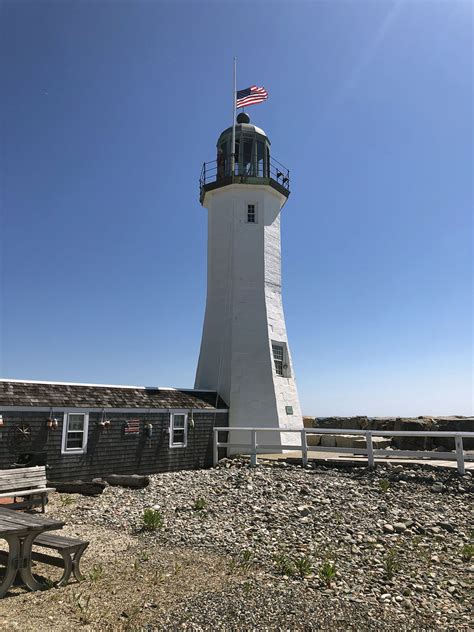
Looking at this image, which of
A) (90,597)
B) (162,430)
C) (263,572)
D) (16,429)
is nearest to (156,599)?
(90,597)

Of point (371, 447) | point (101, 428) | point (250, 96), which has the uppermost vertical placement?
point (250, 96)

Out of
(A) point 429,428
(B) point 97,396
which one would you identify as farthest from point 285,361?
(B) point 97,396

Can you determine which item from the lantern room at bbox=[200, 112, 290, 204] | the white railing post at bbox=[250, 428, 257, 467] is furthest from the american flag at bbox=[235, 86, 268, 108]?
the white railing post at bbox=[250, 428, 257, 467]

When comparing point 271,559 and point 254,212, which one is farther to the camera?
point 254,212

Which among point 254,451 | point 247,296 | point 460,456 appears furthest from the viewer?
point 247,296

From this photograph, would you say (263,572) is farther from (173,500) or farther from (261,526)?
(173,500)

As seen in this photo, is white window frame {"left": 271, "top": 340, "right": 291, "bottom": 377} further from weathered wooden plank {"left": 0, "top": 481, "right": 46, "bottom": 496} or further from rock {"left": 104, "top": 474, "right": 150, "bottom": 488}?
weathered wooden plank {"left": 0, "top": 481, "right": 46, "bottom": 496}

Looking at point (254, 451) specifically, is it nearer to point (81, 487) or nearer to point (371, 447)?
point (371, 447)

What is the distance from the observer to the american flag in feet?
73.6

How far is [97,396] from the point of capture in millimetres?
15445

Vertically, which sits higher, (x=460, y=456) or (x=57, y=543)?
(x=460, y=456)

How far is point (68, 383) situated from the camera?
50.5 ft

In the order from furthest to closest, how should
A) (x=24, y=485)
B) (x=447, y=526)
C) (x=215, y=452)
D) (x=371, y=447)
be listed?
(x=215, y=452) < (x=371, y=447) < (x=24, y=485) < (x=447, y=526)

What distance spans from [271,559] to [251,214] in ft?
55.2
